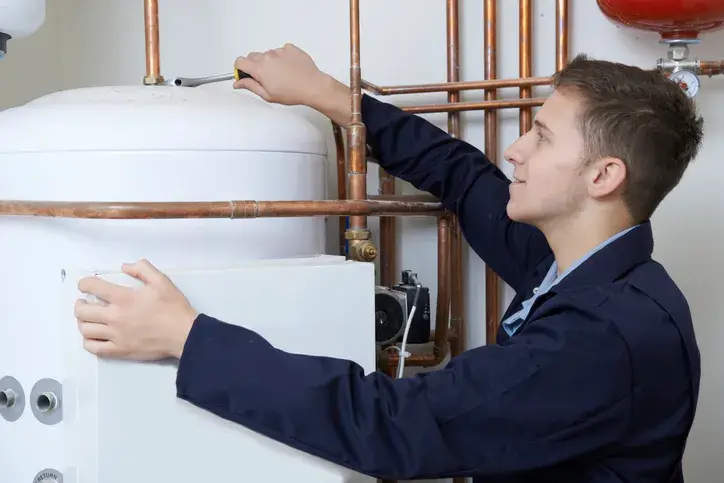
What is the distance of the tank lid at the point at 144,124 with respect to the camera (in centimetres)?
92

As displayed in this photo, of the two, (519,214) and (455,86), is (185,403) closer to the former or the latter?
(519,214)

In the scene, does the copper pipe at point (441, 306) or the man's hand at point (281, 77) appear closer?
the man's hand at point (281, 77)

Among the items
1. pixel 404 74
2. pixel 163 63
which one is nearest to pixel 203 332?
pixel 404 74

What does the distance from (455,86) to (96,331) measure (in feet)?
2.49

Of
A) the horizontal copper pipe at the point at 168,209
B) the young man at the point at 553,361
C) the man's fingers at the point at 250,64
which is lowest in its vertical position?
the young man at the point at 553,361

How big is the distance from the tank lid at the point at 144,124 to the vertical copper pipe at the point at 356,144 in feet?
0.21

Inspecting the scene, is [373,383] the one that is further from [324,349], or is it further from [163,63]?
[163,63]

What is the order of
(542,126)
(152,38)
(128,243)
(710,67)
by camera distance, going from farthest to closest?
(710,67)
(152,38)
(542,126)
(128,243)

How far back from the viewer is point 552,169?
3.28 ft

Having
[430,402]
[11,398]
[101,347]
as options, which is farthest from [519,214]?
[11,398]

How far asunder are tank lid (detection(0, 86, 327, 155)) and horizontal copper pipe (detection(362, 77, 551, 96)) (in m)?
0.34

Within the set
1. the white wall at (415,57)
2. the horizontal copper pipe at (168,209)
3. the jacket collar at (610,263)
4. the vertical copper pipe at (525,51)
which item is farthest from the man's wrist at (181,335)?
the vertical copper pipe at (525,51)

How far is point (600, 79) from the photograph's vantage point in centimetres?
101

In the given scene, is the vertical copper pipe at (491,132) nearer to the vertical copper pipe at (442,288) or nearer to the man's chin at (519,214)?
the vertical copper pipe at (442,288)
